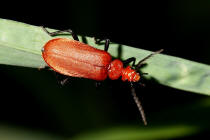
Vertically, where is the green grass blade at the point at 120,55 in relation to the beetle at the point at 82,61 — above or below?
below

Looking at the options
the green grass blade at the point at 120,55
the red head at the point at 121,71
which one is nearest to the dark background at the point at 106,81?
the red head at the point at 121,71

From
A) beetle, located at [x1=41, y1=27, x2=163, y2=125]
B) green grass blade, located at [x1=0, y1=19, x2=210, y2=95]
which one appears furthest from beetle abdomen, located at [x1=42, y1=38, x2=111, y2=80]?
green grass blade, located at [x1=0, y1=19, x2=210, y2=95]

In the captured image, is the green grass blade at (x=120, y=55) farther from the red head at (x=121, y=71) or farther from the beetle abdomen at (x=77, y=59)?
the red head at (x=121, y=71)

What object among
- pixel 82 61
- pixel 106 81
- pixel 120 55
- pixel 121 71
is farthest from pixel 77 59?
pixel 106 81

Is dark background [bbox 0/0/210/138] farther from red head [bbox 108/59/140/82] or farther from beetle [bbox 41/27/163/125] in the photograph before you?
beetle [bbox 41/27/163/125]

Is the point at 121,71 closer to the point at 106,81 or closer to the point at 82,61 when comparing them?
the point at 82,61

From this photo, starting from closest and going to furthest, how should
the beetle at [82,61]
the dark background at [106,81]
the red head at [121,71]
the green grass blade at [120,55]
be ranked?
the green grass blade at [120,55] → the beetle at [82,61] → the red head at [121,71] → the dark background at [106,81]

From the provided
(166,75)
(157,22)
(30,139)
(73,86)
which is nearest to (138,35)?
(157,22)

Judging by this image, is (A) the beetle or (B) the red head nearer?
(A) the beetle
